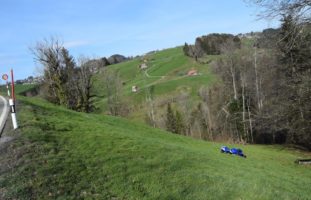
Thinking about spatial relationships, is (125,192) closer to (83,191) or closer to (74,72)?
(83,191)

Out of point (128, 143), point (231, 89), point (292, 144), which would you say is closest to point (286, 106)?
point (292, 144)

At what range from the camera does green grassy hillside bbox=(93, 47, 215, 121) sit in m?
91.1

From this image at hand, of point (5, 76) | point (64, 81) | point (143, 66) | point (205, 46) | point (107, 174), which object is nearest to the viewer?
point (107, 174)

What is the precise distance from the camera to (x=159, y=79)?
387 ft

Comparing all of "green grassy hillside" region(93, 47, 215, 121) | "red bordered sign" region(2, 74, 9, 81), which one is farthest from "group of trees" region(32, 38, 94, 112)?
"red bordered sign" region(2, 74, 9, 81)

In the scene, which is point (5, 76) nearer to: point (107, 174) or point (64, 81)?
point (107, 174)

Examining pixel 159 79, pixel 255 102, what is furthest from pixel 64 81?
pixel 159 79

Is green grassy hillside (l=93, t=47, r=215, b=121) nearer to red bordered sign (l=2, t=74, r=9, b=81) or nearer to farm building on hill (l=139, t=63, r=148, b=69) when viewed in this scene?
farm building on hill (l=139, t=63, r=148, b=69)

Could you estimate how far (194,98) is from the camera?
8594 centimetres

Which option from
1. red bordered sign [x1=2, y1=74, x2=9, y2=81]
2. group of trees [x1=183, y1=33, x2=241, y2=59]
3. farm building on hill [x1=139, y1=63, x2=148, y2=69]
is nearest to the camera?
Answer: red bordered sign [x1=2, y1=74, x2=9, y2=81]

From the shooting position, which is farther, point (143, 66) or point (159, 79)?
point (143, 66)

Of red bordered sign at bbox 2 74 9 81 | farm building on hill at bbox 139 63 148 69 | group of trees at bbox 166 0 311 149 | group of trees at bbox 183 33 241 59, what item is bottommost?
group of trees at bbox 166 0 311 149

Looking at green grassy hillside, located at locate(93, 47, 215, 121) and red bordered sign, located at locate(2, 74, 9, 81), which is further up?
red bordered sign, located at locate(2, 74, 9, 81)

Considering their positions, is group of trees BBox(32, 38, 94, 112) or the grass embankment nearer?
the grass embankment
